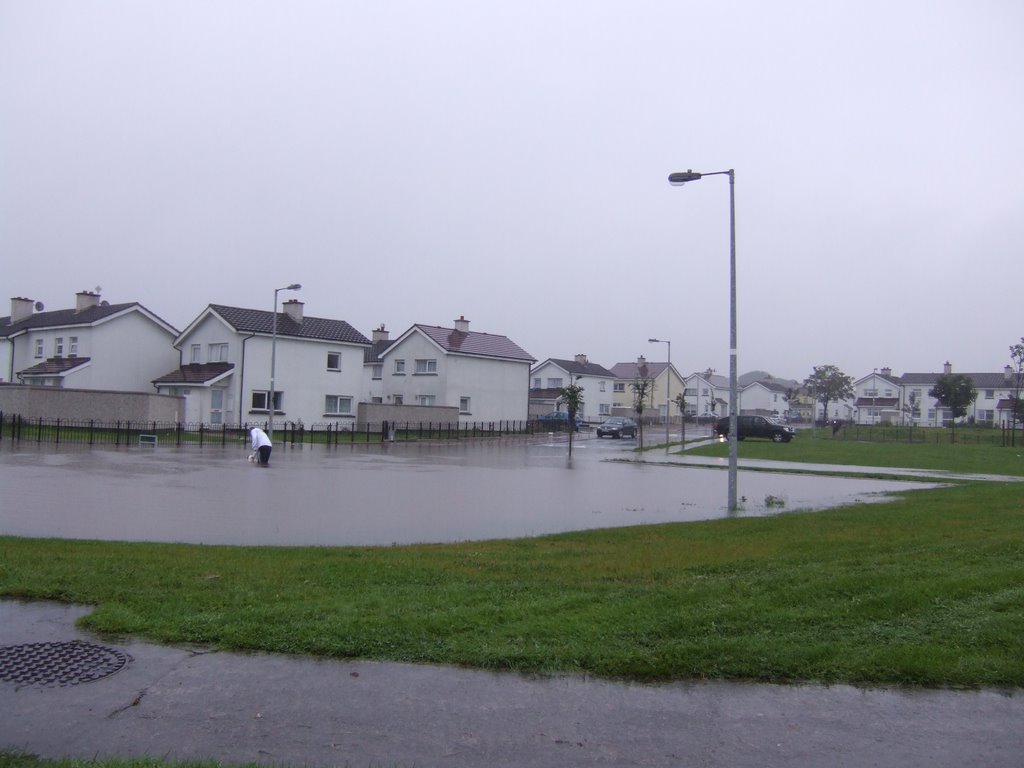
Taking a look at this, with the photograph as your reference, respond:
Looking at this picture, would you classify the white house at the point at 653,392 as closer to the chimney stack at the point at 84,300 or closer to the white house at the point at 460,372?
the white house at the point at 460,372

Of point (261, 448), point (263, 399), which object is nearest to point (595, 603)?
point (261, 448)

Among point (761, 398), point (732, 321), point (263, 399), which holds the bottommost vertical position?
point (263, 399)

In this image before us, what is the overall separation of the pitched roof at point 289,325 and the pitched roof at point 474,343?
768cm

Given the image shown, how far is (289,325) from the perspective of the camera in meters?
51.8

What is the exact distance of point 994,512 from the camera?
15.2 meters

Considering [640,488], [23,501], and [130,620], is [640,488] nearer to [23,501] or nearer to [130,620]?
[23,501]

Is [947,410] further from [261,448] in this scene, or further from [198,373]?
[261,448]

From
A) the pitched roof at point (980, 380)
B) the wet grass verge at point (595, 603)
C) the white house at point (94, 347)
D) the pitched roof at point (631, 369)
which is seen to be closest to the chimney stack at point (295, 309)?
the white house at point (94, 347)

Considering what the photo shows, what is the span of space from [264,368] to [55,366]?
12.6m

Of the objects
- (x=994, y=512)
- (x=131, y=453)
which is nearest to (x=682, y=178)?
(x=994, y=512)

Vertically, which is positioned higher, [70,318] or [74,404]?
[70,318]

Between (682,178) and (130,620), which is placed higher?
(682,178)

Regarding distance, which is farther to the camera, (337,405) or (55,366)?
(337,405)

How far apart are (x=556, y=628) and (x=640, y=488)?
15.6 metres
